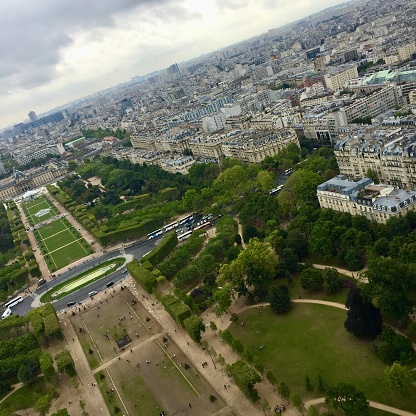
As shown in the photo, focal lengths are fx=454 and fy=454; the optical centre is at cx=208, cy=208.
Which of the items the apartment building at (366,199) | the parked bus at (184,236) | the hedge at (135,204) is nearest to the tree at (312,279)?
the apartment building at (366,199)

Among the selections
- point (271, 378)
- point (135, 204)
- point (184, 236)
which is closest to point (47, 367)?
point (271, 378)

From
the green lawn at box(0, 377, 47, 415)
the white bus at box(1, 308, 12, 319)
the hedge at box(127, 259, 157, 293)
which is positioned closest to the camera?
the green lawn at box(0, 377, 47, 415)

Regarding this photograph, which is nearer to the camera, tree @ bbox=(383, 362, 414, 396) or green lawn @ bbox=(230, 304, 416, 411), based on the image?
tree @ bbox=(383, 362, 414, 396)

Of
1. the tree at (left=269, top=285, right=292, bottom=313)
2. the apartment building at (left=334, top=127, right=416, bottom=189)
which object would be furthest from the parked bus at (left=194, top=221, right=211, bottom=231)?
the tree at (left=269, top=285, right=292, bottom=313)

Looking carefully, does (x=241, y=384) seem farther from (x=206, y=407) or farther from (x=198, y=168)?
(x=198, y=168)

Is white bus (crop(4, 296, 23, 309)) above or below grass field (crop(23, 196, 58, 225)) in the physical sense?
below

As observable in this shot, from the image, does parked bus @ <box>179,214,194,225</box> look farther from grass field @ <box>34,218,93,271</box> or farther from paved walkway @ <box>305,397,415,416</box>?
paved walkway @ <box>305,397,415,416</box>

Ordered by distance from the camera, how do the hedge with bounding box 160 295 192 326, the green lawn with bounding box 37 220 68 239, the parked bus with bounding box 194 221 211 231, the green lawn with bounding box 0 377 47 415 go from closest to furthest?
the green lawn with bounding box 0 377 47 415 → the hedge with bounding box 160 295 192 326 → the parked bus with bounding box 194 221 211 231 → the green lawn with bounding box 37 220 68 239
